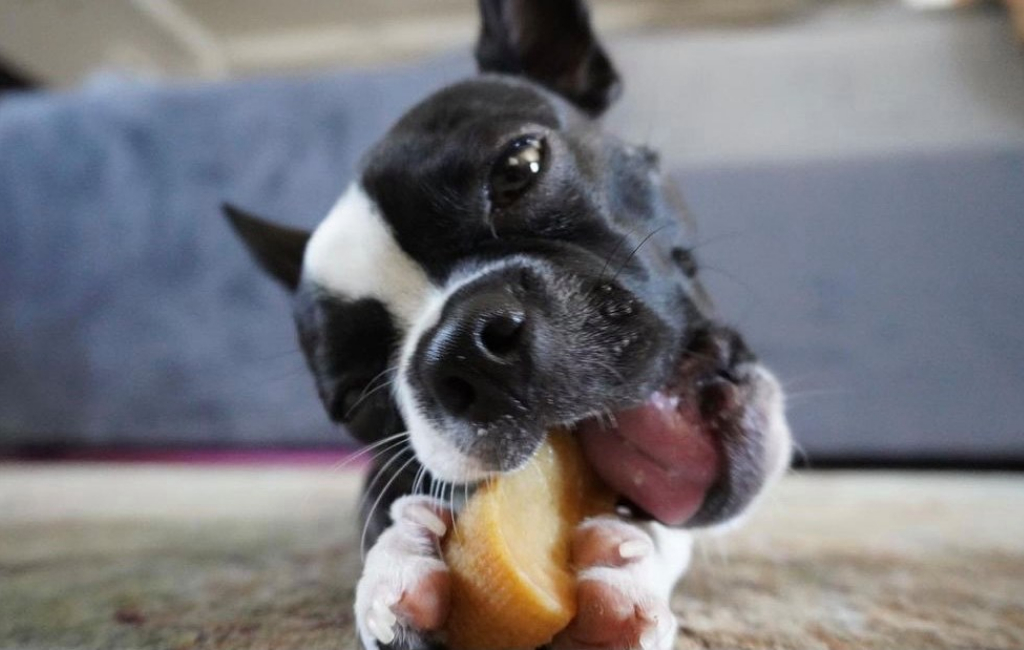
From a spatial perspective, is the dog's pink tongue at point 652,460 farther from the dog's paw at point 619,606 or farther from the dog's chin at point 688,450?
the dog's paw at point 619,606

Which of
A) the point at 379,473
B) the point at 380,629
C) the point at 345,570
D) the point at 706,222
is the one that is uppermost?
the point at 380,629

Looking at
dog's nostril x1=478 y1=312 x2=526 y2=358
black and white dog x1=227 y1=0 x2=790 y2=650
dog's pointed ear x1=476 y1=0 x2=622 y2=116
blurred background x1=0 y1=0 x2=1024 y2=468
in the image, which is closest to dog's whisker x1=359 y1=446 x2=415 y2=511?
black and white dog x1=227 y1=0 x2=790 y2=650

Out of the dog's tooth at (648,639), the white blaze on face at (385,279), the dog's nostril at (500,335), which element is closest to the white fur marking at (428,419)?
the white blaze on face at (385,279)

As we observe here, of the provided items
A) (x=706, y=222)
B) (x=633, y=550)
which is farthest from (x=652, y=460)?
(x=706, y=222)

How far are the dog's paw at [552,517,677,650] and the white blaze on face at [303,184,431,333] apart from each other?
0.36 m

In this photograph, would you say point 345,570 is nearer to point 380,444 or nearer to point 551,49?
point 380,444

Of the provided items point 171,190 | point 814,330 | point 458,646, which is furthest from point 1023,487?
point 171,190

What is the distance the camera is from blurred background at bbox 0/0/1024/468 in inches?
78.3

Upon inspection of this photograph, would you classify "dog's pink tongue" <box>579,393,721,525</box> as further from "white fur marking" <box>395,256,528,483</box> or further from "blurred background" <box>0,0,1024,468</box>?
"blurred background" <box>0,0,1024,468</box>

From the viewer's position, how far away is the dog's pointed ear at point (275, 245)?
4.47 feet

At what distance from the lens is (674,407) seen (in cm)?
88

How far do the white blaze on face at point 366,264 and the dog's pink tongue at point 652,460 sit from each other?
0.25 m

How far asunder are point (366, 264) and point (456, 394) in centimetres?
26

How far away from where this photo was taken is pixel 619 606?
0.64m
